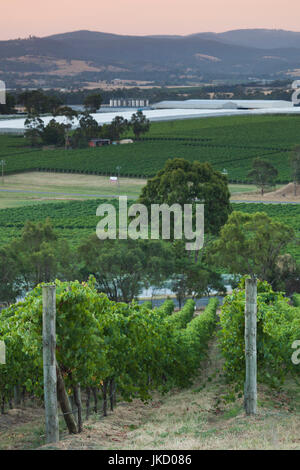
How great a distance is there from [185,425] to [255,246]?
3867cm

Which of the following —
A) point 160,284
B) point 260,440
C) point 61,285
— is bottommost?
point 160,284

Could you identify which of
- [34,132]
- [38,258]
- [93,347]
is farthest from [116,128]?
[93,347]

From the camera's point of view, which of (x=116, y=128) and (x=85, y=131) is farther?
(x=116, y=128)

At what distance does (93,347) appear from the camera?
21172 mm

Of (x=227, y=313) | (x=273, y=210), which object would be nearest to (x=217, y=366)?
(x=227, y=313)

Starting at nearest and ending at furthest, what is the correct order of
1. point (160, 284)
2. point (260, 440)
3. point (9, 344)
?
point (260, 440)
point (9, 344)
point (160, 284)

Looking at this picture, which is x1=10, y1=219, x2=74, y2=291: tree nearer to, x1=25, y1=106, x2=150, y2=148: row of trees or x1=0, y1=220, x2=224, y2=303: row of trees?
x1=0, y1=220, x2=224, y2=303: row of trees

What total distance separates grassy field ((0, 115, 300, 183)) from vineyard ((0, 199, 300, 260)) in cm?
2554

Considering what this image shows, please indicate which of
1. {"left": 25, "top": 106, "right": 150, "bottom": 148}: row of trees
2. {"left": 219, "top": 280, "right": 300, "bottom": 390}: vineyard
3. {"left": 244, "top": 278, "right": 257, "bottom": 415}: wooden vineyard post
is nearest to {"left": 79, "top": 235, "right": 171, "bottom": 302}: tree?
{"left": 219, "top": 280, "right": 300, "bottom": 390}: vineyard

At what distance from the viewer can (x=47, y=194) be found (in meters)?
116

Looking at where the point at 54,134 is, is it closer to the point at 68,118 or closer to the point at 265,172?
the point at 68,118

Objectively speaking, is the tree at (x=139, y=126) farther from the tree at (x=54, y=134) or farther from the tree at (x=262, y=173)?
the tree at (x=262, y=173)
